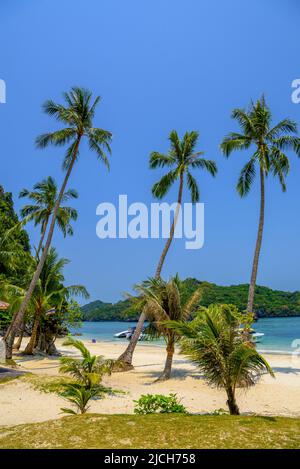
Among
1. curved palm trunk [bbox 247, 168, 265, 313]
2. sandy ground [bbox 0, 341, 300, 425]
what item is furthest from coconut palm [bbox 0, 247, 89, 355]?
curved palm trunk [bbox 247, 168, 265, 313]

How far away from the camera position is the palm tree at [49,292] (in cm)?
2408

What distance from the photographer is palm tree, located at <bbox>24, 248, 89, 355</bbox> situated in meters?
24.1

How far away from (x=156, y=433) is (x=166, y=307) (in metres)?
11.0

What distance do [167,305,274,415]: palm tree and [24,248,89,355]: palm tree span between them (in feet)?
55.2

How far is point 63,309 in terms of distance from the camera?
26672 mm

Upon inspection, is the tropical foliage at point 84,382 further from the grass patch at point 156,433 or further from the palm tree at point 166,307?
the palm tree at point 166,307

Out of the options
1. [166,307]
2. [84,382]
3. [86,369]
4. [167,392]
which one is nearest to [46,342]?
[166,307]

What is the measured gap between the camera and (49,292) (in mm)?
25062

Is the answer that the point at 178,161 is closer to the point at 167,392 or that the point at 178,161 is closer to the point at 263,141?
the point at 263,141

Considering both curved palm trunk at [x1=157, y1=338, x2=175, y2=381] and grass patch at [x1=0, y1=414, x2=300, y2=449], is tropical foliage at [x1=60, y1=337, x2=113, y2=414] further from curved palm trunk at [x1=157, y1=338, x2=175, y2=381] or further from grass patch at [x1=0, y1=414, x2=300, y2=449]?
curved palm trunk at [x1=157, y1=338, x2=175, y2=381]

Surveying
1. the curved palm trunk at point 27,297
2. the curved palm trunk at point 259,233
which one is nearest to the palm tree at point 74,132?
the curved palm trunk at point 27,297
